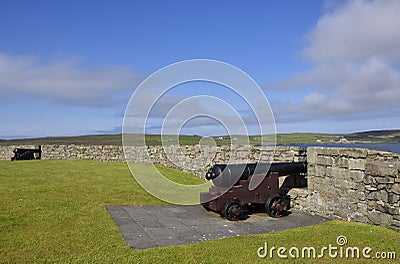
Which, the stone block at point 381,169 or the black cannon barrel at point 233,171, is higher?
the stone block at point 381,169

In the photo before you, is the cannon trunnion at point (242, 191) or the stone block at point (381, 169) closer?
the stone block at point (381, 169)

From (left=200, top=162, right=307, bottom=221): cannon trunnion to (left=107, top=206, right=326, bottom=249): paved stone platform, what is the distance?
8.5 inches

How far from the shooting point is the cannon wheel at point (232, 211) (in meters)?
7.35

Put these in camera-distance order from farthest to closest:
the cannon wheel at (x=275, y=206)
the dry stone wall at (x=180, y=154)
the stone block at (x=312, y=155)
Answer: the dry stone wall at (x=180, y=154), the stone block at (x=312, y=155), the cannon wheel at (x=275, y=206)

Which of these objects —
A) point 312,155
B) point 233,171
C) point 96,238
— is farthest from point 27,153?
point 312,155

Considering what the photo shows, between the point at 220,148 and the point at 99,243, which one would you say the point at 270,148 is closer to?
the point at 220,148

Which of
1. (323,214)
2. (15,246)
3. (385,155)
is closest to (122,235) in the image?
(15,246)

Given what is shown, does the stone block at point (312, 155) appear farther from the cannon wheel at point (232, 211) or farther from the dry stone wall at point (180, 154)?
the cannon wheel at point (232, 211)

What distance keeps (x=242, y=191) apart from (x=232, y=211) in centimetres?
49

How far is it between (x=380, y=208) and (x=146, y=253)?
4.29 m

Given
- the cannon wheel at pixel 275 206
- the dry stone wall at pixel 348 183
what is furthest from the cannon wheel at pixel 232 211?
the dry stone wall at pixel 348 183

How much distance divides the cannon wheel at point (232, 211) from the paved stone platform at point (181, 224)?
143 millimetres

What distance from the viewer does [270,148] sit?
36.2 feet

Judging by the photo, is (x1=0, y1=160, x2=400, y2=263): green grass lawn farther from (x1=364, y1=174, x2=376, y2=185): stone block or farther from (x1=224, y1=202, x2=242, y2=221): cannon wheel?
(x1=224, y1=202, x2=242, y2=221): cannon wheel
